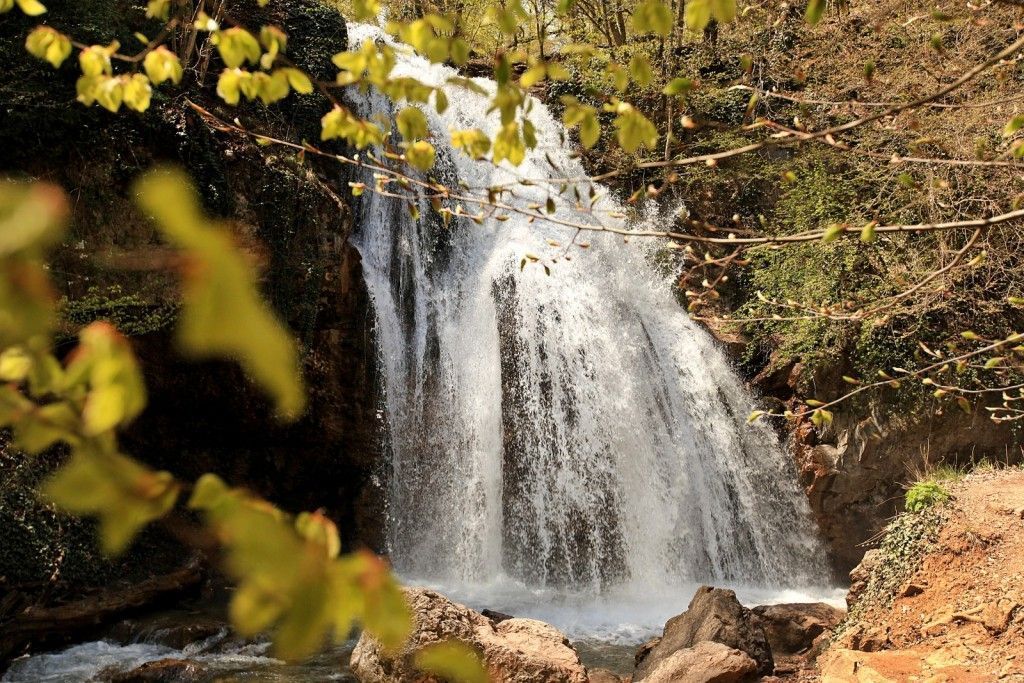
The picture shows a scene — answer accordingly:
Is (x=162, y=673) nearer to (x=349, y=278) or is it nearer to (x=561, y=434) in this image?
(x=561, y=434)

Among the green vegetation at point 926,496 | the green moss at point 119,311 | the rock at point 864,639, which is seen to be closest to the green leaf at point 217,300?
the rock at point 864,639

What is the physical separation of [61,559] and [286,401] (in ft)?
29.7

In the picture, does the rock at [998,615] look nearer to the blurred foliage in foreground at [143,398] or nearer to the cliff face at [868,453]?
the cliff face at [868,453]

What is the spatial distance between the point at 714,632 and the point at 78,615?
5.90m

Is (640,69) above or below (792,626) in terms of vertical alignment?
above

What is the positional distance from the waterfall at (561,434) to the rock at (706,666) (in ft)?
13.3

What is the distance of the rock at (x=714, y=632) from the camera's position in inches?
265

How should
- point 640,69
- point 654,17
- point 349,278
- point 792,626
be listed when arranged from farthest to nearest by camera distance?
point 349,278 < point 792,626 < point 640,69 < point 654,17

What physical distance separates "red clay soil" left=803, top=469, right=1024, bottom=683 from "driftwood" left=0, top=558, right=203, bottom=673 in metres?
6.61

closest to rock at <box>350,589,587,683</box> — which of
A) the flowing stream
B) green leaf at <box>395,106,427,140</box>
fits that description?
the flowing stream

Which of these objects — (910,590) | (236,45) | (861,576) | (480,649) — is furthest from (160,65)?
(861,576)

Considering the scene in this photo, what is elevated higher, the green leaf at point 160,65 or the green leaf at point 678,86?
the green leaf at point 678,86

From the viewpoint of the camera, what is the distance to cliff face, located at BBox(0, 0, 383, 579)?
9.20m

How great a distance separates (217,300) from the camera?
2.11ft
